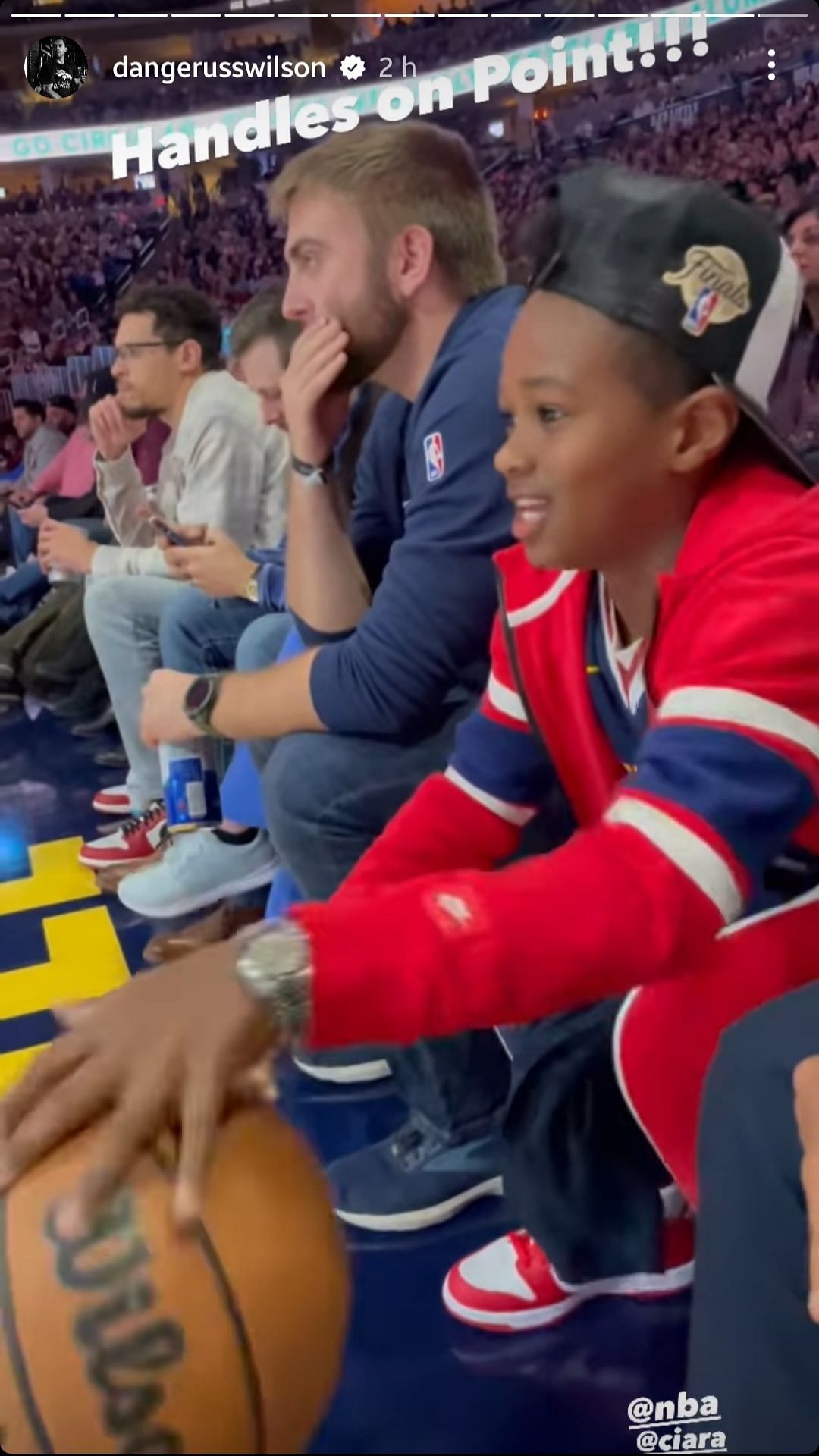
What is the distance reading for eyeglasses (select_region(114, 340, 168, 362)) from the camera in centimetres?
82

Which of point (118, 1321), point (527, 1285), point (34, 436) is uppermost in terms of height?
point (34, 436)

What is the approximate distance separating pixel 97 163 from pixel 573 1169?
0.69 meters

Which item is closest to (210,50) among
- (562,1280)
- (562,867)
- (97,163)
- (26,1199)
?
(97,163)

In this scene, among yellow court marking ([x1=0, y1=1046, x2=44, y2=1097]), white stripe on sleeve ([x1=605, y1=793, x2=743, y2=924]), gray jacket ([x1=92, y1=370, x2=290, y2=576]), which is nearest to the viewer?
white stripe on sleeve ([x1=605, y1=793, x2=743, y2=924])

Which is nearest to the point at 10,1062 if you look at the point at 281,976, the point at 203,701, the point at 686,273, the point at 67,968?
the point at 67,968

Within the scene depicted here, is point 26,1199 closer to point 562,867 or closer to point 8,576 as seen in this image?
point 562,867

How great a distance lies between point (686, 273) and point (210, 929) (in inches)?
18.9

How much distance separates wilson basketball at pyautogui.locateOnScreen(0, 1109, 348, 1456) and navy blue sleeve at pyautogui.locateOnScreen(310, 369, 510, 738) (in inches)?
13.0

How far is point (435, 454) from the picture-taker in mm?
771

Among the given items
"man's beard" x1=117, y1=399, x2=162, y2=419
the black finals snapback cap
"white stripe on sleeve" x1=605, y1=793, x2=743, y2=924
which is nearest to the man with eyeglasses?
"man's beard" x1=117, y1=399, x2=162, y2=419

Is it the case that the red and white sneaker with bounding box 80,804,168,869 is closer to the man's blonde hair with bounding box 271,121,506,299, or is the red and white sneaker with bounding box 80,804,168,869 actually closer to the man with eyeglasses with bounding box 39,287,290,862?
the man with eyeglasses with bounding box 39,287,290,862

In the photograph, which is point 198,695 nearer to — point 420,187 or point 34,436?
point 34,436

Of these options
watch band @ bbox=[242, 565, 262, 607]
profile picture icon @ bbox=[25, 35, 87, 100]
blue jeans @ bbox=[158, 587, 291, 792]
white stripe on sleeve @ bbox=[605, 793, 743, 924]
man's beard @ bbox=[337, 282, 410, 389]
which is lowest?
white stripe on sleeve @ bbox=[605, 793, 743, 924]

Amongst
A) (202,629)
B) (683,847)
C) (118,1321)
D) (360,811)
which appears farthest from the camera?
(202,629)
